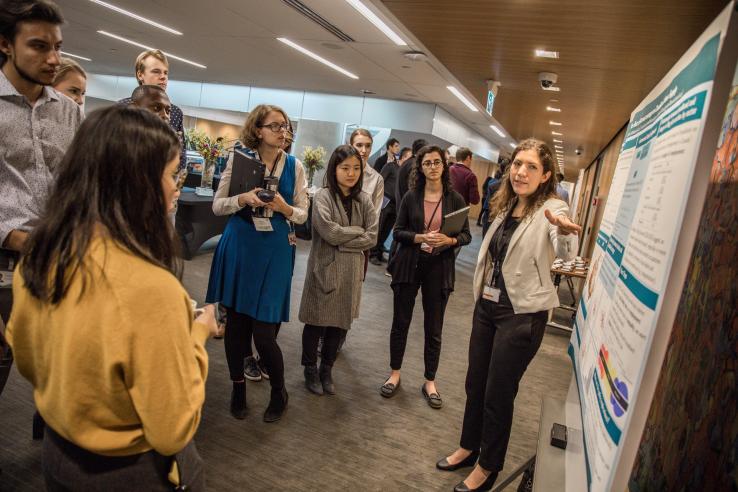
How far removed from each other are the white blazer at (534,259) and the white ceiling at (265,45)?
250 centimetres

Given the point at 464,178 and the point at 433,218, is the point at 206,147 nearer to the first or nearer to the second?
the point at 464,178

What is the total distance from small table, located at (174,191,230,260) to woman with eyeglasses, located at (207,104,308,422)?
10.2ft

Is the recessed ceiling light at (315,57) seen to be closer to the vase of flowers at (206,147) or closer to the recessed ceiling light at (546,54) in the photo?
the vase of flowers at (206,147)

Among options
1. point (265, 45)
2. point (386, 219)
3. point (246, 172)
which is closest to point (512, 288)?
point (246, 172)

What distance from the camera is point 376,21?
498cm

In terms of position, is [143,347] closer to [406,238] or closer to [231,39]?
[406,238]

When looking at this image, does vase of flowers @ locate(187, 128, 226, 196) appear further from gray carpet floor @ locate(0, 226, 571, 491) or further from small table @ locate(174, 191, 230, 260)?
gray carpet floor @ locate(0, 226, 571, 491)

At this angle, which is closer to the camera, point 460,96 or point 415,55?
point 415,55

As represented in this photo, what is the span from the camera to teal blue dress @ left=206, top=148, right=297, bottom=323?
2367 millimetres

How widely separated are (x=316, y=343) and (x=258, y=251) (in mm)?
834

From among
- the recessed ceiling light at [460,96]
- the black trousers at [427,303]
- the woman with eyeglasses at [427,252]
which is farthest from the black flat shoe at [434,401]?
the recessed ceiling light at [460,96]

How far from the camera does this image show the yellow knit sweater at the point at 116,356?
34.4 inches

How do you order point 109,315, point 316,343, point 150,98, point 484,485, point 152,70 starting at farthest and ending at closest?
point 316,343, point 152,70, point 484,485, point 150,98, point 109,315

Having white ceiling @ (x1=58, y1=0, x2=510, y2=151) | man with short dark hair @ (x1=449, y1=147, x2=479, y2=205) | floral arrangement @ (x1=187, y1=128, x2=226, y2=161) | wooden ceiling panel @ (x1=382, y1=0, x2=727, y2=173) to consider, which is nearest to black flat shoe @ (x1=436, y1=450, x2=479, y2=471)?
wooden ceiling panel @ (x1=382, y1=0, x2=727, y2=173)
